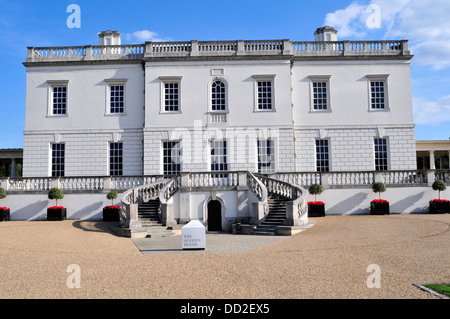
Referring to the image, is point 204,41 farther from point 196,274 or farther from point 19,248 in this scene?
point 196,274

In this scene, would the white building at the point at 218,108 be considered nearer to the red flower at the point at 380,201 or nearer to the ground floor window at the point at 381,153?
the ground floor window at the point at 381,153

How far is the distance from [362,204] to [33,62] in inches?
952

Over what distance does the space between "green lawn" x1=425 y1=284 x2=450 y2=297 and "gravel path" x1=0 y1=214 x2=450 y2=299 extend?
0.32m

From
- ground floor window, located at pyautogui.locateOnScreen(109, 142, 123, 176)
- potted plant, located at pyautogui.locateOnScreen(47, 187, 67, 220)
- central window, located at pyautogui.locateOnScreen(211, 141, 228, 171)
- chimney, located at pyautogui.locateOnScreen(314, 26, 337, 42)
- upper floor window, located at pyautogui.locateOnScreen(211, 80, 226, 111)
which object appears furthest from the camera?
chimney, located at pyautogui.locateOnScreen(314, 26, 337, 42)

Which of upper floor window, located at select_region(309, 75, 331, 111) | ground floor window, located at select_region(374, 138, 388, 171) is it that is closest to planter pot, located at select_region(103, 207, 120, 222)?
upper floor window, located at select_region(309, 75, 331, 111)

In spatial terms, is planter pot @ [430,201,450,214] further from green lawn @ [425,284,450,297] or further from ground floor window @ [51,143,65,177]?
ground floor window @ [51,143,65,177]

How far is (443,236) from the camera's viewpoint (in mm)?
13164

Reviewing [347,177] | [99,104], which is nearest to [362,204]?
[347,177]

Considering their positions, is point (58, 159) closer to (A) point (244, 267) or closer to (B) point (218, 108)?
(B) point (218, 108)

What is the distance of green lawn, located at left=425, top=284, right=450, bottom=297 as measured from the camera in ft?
22.9

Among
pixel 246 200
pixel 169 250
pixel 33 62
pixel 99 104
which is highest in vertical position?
pixel 33 62

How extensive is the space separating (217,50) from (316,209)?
12.9 meters

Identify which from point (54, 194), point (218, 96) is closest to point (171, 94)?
point (218, 96)

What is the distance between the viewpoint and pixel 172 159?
987 inches
